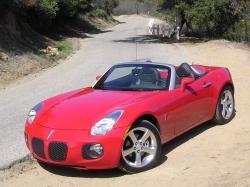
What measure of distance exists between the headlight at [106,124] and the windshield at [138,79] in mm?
1079

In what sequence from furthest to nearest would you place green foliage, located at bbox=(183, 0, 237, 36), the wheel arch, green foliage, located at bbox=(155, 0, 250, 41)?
green foliage, located at bbox=(155, 0, 250, 41) < green foliage, located at bbox=(183, 0, 237, 36) < the wheel arch

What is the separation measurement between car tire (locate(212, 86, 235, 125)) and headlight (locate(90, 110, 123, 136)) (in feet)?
9.16

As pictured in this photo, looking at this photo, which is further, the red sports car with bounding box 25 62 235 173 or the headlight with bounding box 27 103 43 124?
the headlight with bounding box 27 103 43 124

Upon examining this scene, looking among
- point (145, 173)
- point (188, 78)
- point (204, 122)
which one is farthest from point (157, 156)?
point (204, 122)

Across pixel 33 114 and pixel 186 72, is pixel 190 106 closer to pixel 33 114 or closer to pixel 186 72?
pixel 186 72

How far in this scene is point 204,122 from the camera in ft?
27.8

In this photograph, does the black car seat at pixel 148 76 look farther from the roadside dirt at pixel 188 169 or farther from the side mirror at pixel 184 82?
the roadside dirt at pixel 188 169

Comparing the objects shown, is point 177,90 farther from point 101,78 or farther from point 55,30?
point 55,30

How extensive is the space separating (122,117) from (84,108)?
0.64 m

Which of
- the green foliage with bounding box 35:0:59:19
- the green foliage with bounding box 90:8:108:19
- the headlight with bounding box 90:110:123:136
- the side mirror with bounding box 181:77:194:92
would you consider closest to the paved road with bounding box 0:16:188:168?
the headlight with bounding box 90:110:123:136

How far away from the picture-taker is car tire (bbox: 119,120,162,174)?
6.12m

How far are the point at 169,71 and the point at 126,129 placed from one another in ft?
5.83

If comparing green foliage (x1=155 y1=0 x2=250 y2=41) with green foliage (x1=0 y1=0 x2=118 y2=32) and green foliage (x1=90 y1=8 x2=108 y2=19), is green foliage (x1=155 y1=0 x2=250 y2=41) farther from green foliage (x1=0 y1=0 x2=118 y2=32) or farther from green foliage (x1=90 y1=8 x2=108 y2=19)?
green foliage (x1=90 y1=8 x2=108 y2=19)

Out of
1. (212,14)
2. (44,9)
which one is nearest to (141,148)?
(212,14)
